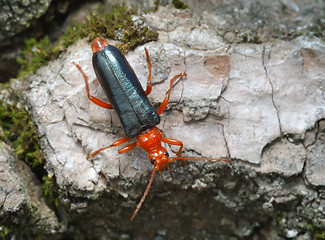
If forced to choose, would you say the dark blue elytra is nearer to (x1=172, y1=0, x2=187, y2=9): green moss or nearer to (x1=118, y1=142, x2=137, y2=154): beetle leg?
(x1=118, y1=142, x2=137, y2=154): beetle leg

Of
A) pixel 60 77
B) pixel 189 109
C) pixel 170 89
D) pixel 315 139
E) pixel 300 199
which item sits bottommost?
pixel 300 199

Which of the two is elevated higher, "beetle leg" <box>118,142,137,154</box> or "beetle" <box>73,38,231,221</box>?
"beetle" <box>73,38,231,221</box>

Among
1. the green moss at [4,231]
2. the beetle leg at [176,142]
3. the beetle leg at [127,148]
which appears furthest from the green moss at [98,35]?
the green moss at [4,231]

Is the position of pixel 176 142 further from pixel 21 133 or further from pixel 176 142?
pixel 21 133

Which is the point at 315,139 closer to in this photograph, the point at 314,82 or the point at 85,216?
the point at 314,82

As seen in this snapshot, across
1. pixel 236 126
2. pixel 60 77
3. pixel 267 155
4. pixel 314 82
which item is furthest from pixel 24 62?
pixel 314 82

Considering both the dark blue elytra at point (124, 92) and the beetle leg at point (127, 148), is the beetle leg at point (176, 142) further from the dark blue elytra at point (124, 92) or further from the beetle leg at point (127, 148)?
the beetle leg at point (127, 148)

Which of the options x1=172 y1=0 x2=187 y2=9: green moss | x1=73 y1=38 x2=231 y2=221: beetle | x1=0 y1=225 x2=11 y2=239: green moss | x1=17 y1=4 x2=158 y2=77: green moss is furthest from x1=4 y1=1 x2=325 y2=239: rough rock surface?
x1=0 y1=225 x2=11 y2=239: green moss
